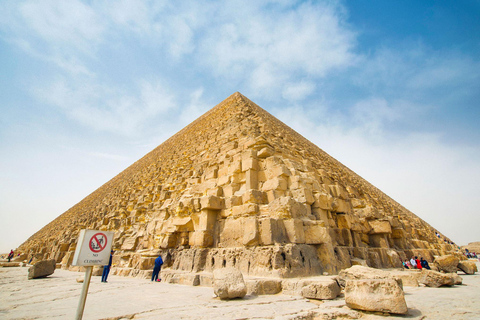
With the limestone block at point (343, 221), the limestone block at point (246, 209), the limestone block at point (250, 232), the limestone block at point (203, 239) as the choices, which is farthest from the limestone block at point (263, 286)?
the limestone block at point (343, 221)

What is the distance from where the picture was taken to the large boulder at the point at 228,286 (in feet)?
9.46

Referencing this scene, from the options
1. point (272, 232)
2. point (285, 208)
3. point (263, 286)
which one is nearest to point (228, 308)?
point (263, 286)

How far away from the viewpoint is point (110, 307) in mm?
2711

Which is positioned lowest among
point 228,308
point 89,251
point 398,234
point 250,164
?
point 228,308

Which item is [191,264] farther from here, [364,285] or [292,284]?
[364,285]

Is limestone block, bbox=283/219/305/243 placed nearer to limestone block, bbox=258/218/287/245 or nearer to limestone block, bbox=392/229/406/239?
limestone block, bbox=258/218/287/245

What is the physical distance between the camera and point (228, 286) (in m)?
2.91

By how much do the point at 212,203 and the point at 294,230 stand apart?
205 centimetres

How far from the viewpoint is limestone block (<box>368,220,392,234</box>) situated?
6668mm

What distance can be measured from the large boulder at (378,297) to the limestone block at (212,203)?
3.47 m

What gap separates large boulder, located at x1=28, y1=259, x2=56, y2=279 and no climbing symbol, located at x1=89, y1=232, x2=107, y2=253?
6408 millimetres

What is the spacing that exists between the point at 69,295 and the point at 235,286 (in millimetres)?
2911

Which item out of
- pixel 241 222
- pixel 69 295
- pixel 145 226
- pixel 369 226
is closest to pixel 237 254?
pixel 241 222

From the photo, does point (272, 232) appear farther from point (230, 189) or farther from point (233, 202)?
point (230, 189)
